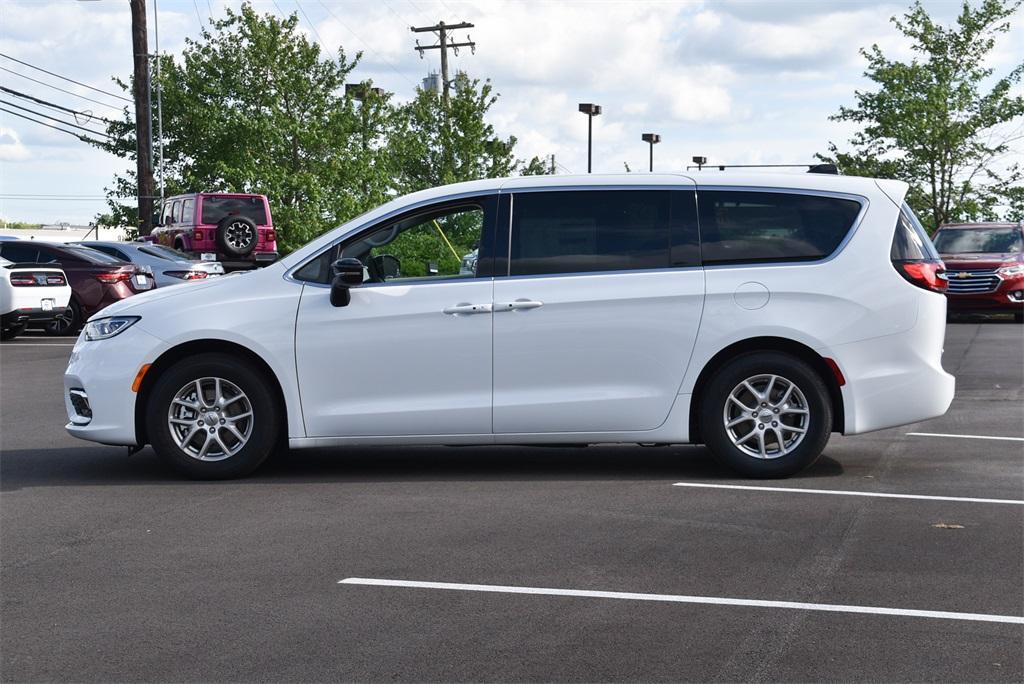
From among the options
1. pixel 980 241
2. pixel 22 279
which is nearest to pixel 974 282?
pixel 980 241

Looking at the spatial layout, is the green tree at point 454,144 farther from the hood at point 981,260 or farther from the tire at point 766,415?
the tire at point 766,415

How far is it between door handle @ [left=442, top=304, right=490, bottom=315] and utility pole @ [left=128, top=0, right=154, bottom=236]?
2787 cm

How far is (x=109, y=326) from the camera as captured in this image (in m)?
8.48

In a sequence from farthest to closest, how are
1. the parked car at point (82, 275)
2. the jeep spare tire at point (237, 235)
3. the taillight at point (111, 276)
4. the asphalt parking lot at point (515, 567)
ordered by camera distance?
the jeep spare tire at point (237, 235) → the taillight at point (111, 276) → the parked car at point (82, 275) → the asphalt parking lot at point (515, 567)

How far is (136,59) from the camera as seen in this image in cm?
3488

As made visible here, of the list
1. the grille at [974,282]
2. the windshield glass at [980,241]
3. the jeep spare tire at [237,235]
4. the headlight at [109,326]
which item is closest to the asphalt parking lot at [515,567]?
the headlight at [109,326]

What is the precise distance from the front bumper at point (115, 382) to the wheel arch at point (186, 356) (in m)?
0.05

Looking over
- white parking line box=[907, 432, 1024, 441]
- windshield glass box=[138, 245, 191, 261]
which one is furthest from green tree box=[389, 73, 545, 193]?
white parking line box=[907, 432, 1024, 441]

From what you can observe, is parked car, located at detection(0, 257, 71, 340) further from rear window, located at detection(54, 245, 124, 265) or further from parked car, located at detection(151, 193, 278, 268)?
parked car, located at detection(151, 193, 278, 268)

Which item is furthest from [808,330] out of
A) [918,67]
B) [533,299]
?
[918,67]

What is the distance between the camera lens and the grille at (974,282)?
2320 centimetres

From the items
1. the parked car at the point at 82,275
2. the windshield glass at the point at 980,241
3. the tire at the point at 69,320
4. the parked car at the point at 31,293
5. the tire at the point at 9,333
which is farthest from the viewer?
the windshield glass at the point at 980,241

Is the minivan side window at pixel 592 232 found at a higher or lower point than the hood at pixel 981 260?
higher

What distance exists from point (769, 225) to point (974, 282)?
53.1 ft
